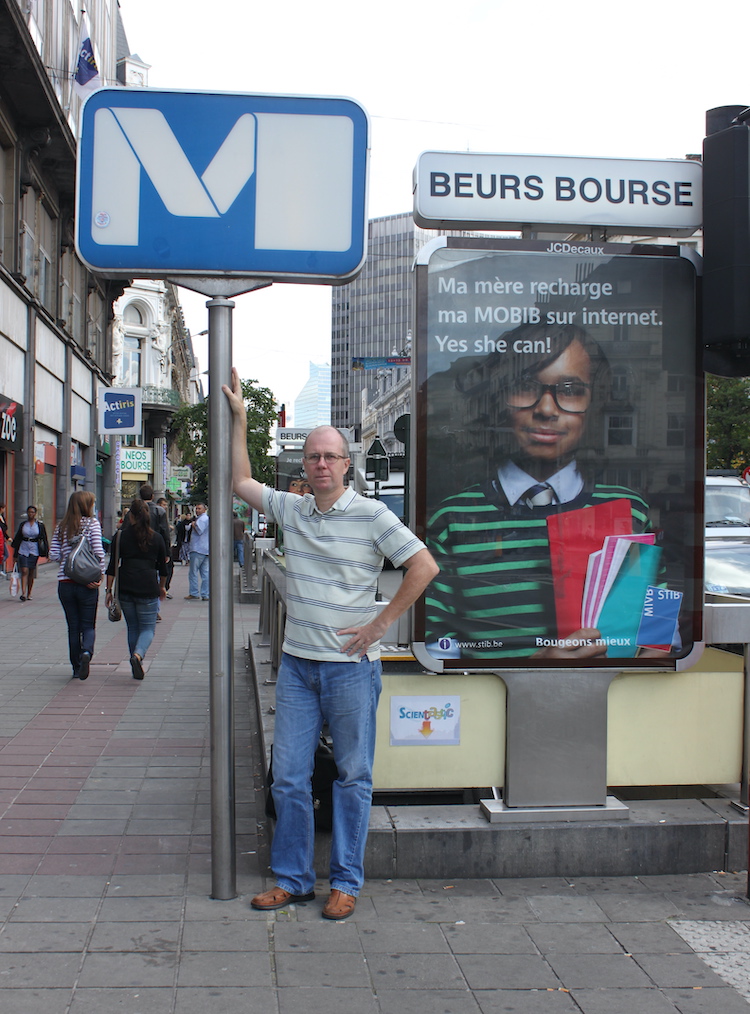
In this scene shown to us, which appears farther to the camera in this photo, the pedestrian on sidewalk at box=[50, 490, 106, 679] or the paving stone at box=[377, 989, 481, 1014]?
the pedestrian on sidewalk at box=[50, 490, 106, 679]

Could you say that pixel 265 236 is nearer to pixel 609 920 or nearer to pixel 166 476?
pixel 609 920

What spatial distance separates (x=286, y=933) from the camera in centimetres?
368

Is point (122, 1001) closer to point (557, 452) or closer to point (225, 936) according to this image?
point (225, 936)

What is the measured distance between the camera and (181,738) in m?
6.88

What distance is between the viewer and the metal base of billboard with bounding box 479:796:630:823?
4434 millimetres

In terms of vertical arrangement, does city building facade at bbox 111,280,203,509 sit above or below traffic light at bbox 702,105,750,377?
above

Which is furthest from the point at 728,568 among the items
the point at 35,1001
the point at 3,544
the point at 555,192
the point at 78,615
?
the point at 3,544

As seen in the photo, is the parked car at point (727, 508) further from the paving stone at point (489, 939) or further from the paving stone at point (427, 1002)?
the paving stone at point (427, 1002)

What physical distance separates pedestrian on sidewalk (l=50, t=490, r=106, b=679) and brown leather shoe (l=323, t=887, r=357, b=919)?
5676mm

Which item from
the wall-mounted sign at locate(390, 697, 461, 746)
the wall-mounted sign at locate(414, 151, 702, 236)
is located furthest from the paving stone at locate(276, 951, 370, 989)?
the wall-mounted sign at locate(414, 151, 702, 236)

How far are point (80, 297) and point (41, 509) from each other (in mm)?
10150

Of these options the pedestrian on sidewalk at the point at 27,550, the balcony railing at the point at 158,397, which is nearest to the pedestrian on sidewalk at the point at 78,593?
the pedestrian on sidewalk at the point at 27,550

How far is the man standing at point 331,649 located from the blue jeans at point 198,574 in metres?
13.6

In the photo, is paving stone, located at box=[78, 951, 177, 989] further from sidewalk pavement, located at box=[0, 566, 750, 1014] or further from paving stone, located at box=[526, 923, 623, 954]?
paving stone, located at box=[526, 923, 623, 954]
